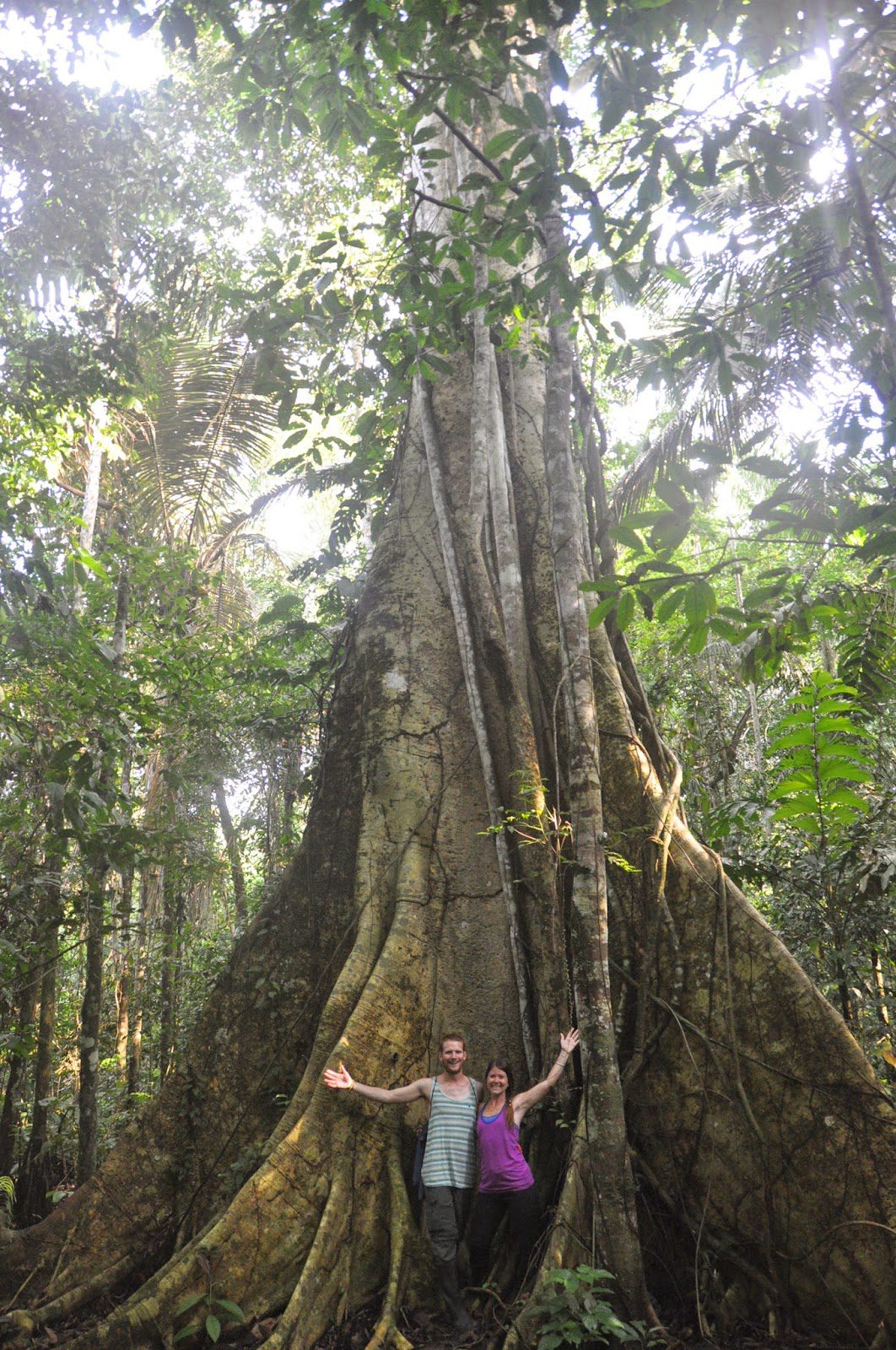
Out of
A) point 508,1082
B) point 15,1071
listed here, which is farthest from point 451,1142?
point 15,1071

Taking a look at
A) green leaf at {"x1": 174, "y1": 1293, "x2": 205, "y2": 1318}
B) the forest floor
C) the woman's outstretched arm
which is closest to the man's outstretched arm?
the woman's outstretched arm

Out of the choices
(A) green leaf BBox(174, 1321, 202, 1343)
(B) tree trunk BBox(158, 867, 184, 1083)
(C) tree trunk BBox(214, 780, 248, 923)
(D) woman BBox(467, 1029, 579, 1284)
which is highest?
(C) tree trunk BBox(214, 780, 248, 923)

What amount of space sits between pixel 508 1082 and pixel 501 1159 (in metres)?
0.35

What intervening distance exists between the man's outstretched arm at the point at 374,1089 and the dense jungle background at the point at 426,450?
15.5 inches

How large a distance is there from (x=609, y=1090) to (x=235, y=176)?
12555mm

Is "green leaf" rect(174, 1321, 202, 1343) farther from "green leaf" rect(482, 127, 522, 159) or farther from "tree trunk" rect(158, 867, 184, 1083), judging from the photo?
"green leaf" rect(482, 127, 522, 159)

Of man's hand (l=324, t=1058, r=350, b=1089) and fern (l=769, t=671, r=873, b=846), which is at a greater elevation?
fern (l=769, t=671, r=873, b=846)

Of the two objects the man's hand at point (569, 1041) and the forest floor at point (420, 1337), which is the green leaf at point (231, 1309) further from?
the man's hand at point (569, 1041)

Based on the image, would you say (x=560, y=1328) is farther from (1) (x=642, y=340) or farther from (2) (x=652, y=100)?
(2) (x=652, y=100)

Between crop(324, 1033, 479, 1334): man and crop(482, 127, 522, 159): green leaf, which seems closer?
crop(482, 127, 522, 159): green leaf

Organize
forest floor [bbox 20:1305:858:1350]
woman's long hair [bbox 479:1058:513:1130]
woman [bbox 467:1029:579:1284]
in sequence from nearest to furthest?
forest floor [bbox 20:1305:858:1350] < woman [bbox 467:1029:579:1284] < woman's long hair [bbox 479:1058:513:1130]

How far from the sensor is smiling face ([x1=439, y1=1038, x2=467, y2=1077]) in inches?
152

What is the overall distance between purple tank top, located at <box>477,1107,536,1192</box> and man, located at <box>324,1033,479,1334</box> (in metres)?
0.09

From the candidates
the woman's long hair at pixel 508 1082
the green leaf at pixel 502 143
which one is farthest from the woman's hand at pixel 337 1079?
the green leaf at pixel 502 143
